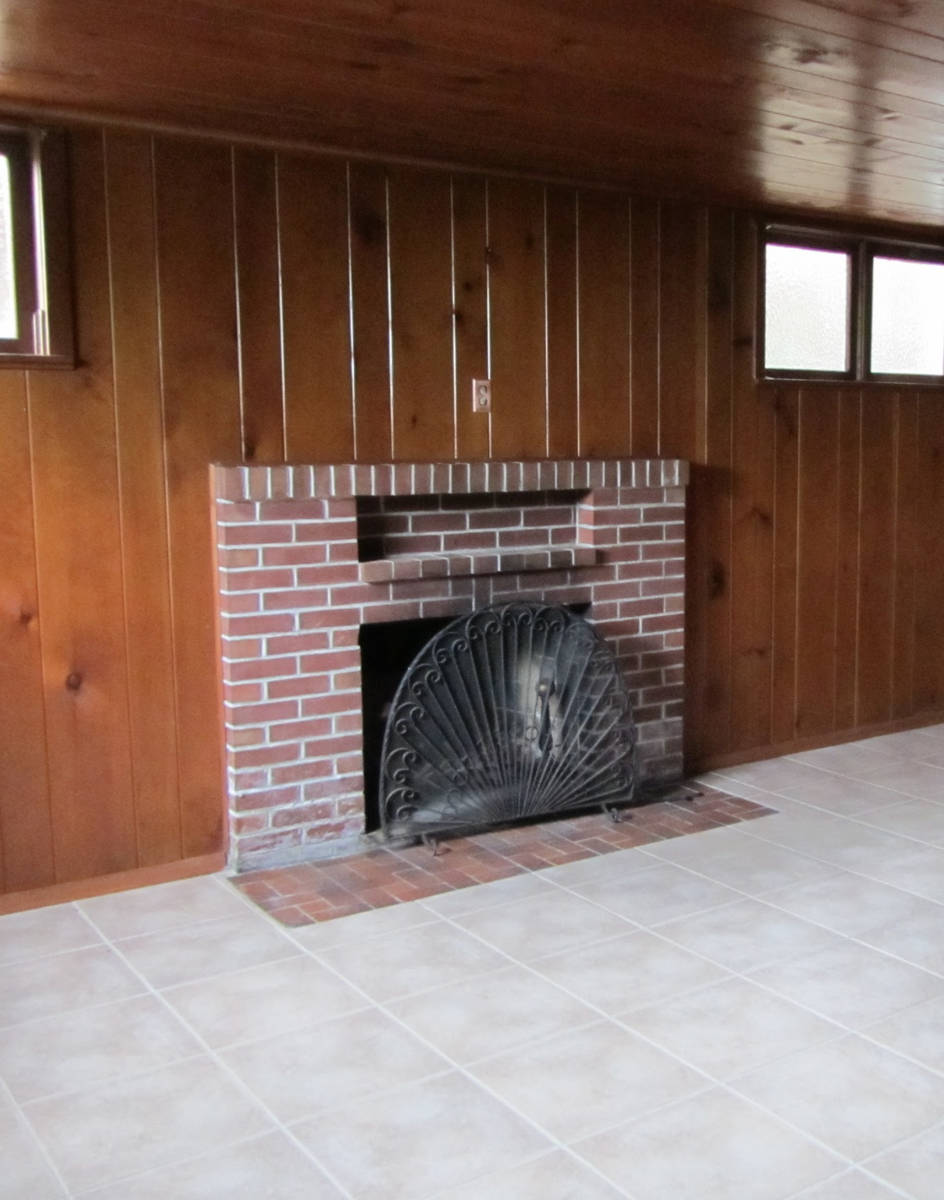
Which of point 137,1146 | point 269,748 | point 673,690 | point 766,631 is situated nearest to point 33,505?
point 269,748

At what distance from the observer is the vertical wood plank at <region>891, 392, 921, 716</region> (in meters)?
4.79

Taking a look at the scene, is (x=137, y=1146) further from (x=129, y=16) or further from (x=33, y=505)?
(x=129, y=16)

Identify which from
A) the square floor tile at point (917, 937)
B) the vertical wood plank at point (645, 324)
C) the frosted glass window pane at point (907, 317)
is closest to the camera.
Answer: the square floor tile at point (917, 937)

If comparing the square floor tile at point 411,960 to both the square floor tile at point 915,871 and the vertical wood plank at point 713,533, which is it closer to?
the square floor tile at point 915,871

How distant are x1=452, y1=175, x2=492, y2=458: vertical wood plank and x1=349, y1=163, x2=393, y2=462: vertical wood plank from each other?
0.23 m

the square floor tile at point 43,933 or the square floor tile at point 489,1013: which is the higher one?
the square floor tile at point 43,933

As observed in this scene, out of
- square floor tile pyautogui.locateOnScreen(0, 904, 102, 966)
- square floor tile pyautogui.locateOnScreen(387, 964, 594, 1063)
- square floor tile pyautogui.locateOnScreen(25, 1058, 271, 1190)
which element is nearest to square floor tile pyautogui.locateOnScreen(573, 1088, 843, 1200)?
square floor tile pyautogui.locateOnScreen(387, 964, 594, 1063)

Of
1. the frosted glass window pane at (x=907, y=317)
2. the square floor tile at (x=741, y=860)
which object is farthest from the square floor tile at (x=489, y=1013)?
the frosted glass window pane at (x=907, y=317)

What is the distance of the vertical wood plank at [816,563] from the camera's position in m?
4.51

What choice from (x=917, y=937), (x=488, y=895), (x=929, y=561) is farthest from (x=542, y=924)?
(x=929, y=561)

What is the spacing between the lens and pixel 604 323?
3936mm

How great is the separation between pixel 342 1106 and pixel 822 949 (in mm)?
1235

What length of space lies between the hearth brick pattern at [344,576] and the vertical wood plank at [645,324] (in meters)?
0.16

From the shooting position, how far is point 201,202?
126 inches
